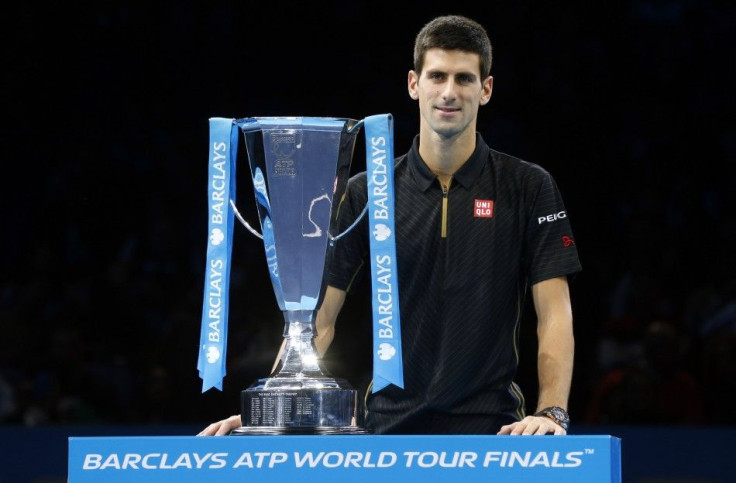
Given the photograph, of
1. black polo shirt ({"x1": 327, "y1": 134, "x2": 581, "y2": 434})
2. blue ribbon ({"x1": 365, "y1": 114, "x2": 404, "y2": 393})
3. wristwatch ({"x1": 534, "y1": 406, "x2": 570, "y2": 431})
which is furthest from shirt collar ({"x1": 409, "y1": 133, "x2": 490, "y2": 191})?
wristwatch ({"x1": 534, "y1": 406, "x2": 570, "y2": 431})

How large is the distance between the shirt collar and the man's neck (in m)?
0.01

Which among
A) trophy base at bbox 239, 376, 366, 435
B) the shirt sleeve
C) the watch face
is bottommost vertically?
the watch face

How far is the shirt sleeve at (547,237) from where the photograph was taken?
2590mm

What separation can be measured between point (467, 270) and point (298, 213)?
52 cm

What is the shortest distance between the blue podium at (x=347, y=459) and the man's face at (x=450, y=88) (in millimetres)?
803

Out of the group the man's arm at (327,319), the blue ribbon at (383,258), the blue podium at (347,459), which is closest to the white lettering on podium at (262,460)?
the blue podium at (347,459)

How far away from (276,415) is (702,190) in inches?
193

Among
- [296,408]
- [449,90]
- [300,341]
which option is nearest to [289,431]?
[296,408]

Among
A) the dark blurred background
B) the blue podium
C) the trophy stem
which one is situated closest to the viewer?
the blue podium

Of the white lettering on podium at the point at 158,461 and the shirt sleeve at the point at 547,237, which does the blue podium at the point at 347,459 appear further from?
the shirt sleeve at the point at 547,237

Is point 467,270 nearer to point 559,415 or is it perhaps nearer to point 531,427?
point 559,415

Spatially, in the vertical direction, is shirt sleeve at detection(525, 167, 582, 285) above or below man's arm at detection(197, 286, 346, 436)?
above

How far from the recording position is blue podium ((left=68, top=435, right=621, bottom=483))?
1913mm

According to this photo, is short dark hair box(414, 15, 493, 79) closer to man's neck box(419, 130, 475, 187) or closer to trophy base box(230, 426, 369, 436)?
man's neck box(419, 130, 475, 187)
